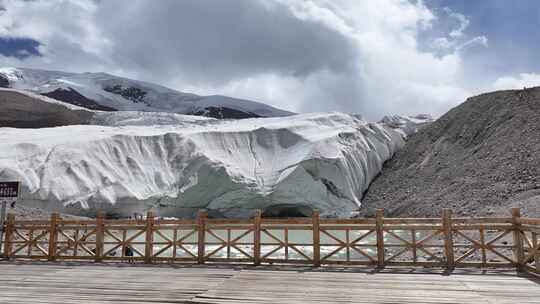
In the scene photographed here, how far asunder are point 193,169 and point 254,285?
33280 mm

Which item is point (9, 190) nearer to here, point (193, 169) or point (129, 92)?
point (193, 169)

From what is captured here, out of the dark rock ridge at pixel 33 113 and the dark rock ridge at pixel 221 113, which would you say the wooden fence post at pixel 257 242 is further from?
the dark rock ridge at pixel 221 113

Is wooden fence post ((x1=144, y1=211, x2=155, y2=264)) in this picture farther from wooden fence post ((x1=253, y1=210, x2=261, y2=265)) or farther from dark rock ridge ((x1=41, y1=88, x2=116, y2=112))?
dark rock ridge ((x1=41, y1=88, x2=116, y2=112))

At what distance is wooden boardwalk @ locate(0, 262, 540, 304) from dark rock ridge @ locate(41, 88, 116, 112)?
84.1 meters

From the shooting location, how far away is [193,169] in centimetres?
4044

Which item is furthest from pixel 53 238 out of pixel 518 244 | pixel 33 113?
pixel 33 113

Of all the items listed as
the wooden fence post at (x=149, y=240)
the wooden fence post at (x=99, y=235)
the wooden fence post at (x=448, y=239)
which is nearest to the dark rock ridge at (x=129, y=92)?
the wooden fence post at (x=99, y=235)

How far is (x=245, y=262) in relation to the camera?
1094 cm

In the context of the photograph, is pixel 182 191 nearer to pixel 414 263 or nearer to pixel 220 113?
pixel 414 263

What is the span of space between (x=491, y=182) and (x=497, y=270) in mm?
21281

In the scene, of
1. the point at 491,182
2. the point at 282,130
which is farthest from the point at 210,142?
the point at 491,182

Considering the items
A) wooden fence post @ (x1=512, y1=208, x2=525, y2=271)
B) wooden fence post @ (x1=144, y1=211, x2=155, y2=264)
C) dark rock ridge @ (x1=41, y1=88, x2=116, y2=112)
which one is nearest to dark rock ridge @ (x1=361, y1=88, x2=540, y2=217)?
wooden fence post @ (x1=512, y1=208, x2=525, y2=271)

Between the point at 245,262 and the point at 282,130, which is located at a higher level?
the point at 282,130

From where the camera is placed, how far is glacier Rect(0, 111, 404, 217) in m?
35.2
